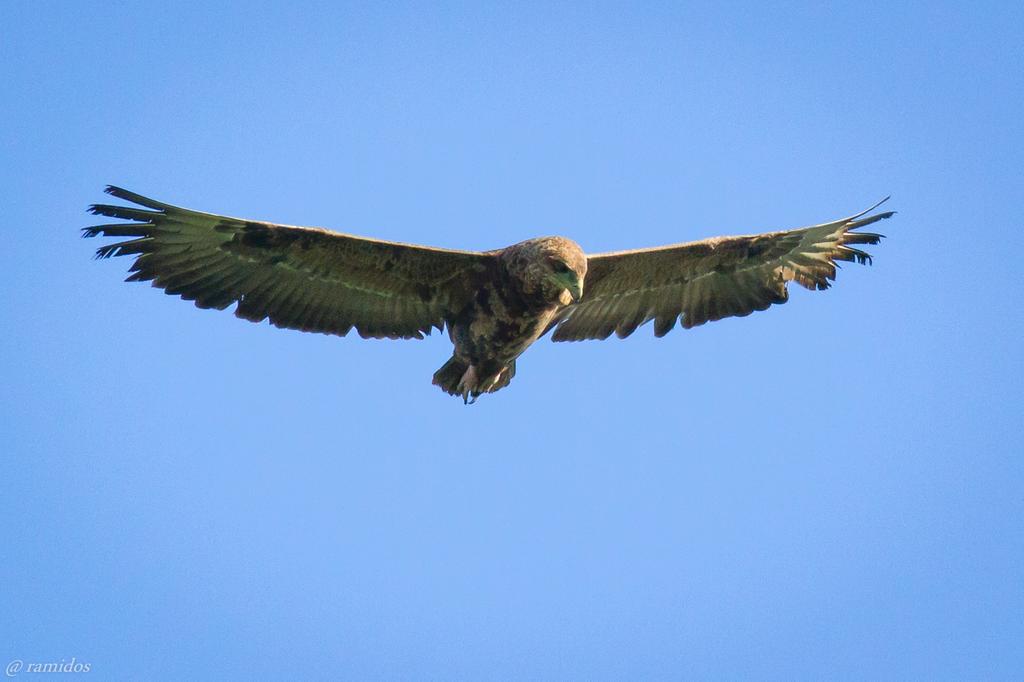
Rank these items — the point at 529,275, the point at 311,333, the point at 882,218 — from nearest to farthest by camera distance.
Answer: the point at 529,275 → the point at 311,333 → the point at 882,218

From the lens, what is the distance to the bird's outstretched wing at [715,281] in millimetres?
12234

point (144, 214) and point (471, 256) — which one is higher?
point (144, 214)

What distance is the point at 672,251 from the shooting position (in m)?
12.0

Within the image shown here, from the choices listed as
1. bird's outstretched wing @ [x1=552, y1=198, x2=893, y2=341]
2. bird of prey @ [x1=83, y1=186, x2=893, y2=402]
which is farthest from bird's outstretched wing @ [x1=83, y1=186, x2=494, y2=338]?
bird's outstretched wing @ [x1=552, y1=198, x2=893, y2=341]

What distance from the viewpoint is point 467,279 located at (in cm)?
1149

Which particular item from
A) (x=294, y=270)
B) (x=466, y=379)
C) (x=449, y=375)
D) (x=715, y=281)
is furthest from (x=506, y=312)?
(x=715, y=281)

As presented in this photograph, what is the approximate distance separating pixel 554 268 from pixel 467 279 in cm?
114

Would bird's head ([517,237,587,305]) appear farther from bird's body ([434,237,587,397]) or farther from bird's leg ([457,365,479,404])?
bird's leg ([457,365,479,404])


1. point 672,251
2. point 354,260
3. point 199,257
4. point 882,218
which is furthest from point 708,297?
point 199,257

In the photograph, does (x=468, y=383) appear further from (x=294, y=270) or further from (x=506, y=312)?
(x=294, y=270)

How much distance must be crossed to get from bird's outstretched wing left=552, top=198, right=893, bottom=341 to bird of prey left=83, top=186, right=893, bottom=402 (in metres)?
0.01

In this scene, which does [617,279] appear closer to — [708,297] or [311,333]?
[708,297]

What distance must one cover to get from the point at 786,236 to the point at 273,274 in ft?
15.1

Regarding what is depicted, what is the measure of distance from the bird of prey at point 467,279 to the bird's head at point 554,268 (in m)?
0.01
